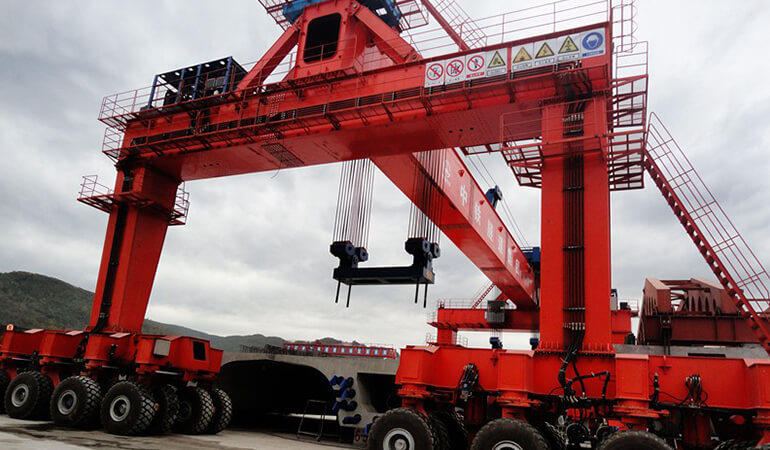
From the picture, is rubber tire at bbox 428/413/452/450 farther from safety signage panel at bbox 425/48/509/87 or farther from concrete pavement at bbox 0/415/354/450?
safety signage panel at bbox 425/48/509/87

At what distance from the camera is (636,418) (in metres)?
7.09

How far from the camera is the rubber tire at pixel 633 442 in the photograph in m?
6.48

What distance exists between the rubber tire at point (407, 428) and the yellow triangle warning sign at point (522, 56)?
6840 mm

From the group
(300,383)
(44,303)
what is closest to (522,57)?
(300,383)

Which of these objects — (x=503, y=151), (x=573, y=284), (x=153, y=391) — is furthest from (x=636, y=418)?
(x=153, y=391)

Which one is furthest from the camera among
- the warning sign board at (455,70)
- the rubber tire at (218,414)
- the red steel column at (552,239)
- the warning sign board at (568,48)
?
the rubber tire at (218,414)

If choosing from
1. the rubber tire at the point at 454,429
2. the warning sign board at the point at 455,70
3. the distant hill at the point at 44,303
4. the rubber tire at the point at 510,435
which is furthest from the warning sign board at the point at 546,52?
the distant hill at the point at 44,303

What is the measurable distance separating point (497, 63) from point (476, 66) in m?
0.43

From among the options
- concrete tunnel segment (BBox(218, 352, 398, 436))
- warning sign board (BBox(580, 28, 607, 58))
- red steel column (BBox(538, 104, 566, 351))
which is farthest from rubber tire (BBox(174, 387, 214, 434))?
warning sign board (BBox(580, 28, 607, 58))

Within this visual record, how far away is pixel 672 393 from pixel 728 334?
11066 millimetres

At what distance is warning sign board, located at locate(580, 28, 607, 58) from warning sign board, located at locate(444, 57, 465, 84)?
7.57 feet

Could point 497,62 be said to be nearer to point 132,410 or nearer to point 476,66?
point 476,66

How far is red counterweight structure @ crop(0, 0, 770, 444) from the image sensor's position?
25.2 ft

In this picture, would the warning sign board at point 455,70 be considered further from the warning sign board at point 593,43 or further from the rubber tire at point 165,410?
the rubber tire at point 165,410
